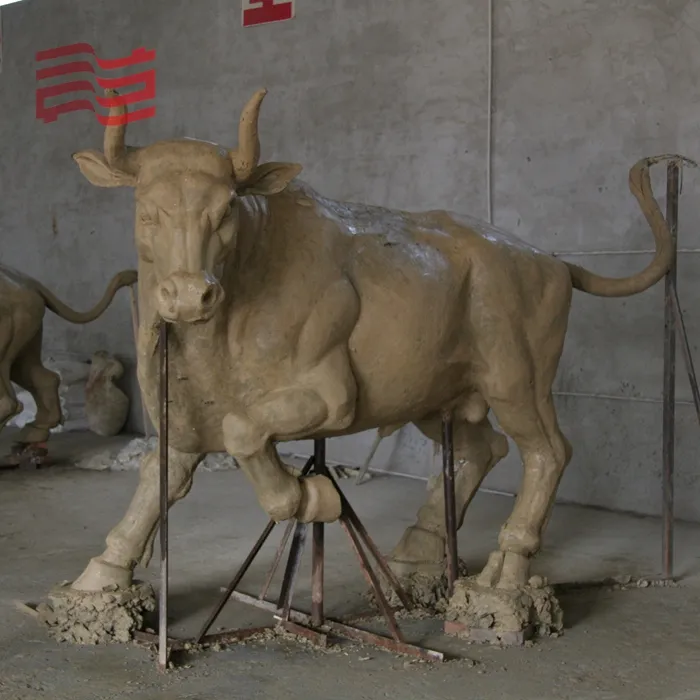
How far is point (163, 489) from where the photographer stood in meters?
3.17

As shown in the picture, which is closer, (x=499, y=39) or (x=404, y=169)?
(x=499, y=39)

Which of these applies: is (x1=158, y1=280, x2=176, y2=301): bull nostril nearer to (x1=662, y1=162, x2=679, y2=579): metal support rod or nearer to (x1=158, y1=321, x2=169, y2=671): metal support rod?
(x1=158, y1=321, x2=169, y2=671): metal support rod

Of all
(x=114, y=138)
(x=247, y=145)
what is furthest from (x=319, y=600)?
(x=114, y=138)

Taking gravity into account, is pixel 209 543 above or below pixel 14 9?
below

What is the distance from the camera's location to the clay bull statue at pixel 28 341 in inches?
252

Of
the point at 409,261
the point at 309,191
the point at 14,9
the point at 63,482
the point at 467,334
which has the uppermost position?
the point at 14,9

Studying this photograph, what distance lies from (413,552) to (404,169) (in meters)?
3.15

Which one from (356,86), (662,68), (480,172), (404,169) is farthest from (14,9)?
(662,68)

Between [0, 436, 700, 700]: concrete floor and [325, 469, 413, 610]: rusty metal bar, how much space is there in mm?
158

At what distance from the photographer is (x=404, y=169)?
6.54 metres

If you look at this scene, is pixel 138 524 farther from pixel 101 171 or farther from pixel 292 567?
pixel 101 171

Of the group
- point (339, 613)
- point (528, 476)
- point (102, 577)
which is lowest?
point (339, 613)

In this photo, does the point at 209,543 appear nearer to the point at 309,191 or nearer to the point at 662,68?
the point at 309,191

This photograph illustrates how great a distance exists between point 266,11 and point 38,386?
3.09 m
